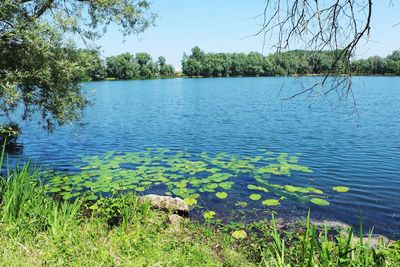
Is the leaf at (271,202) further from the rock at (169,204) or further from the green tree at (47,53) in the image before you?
the green tree at (47,53)

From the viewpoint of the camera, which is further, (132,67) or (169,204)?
(132,67)

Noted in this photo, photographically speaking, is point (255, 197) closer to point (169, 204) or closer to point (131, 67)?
point (169, 204)

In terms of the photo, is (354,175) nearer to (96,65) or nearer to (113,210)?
(113,210)

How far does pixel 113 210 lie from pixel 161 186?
5.09 meters

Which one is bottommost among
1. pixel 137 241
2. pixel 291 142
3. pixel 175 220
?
pixel 291 142

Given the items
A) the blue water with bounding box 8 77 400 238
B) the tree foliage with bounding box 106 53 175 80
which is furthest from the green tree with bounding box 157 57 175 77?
the blue water with bounding box 8 77 400 238

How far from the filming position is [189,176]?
50.0 ft

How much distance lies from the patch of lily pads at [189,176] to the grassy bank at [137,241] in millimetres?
1826

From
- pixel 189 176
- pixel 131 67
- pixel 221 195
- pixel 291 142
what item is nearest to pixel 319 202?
pixel 221 195

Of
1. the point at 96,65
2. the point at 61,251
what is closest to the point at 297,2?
the point at 61,251

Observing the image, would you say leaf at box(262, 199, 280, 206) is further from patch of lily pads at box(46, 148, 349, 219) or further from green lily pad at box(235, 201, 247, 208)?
green lily pad at box(235, 201, 247, 208)

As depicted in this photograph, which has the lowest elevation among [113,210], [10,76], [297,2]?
[113,210]

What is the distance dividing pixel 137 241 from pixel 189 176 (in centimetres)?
794

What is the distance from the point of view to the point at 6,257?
5.53 meters
